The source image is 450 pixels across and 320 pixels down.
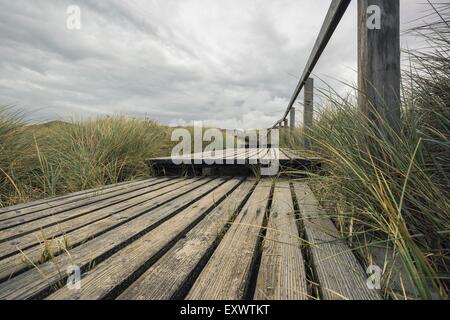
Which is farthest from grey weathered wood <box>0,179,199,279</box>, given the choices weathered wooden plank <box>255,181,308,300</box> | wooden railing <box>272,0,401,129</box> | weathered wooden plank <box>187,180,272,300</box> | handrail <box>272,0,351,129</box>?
handrail <box>272,0,351,129</box>

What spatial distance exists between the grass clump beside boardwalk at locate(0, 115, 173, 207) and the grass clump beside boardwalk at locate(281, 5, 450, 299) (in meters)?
2.40

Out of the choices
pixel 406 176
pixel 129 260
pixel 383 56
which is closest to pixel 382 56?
pixel 383 56

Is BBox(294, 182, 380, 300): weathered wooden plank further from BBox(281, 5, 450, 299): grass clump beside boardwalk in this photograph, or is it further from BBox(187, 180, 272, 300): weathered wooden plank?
BBox(187, 180, 272, 300): weathered wooden plank

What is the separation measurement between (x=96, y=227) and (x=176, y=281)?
29.3 inches

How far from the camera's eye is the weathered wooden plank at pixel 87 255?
Result: 79 centimetres

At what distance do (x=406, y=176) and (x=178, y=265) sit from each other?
76cm

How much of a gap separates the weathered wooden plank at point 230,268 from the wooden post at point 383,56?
789 mm

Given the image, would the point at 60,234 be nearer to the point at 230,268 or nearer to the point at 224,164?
the point at 230,268

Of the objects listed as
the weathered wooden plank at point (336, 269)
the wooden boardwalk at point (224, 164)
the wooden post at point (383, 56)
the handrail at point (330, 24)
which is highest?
the handrail at point (330, 24)

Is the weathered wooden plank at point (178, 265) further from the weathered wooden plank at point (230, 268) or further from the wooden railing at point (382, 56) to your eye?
the wooden railing at point (382, 56)

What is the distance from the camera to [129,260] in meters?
0.95

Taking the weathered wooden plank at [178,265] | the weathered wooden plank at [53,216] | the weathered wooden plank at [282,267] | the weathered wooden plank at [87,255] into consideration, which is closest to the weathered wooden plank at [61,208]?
the weathered wooden plank at [53,216]
